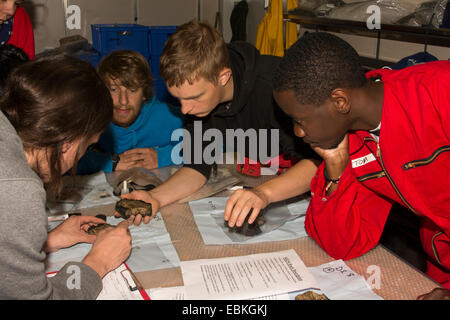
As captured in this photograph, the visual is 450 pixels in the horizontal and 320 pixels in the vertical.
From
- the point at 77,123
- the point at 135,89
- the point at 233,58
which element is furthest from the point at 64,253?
the point at 135,89

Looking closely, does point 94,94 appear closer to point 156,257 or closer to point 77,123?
point 77,123

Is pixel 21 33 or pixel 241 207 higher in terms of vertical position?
pixel 21 33

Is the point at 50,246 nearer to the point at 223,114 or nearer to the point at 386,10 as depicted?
the point at 223,114

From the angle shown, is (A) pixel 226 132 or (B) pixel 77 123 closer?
(B) pixel 77 123

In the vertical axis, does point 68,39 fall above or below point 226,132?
above

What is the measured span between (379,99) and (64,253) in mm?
947

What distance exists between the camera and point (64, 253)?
114 cm

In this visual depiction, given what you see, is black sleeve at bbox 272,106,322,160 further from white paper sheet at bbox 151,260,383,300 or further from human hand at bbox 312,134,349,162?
white paper sheet at bbox 151,260,383,300

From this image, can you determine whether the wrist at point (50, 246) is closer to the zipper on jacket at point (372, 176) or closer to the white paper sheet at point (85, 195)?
the white paper sheet at point (85, 195)

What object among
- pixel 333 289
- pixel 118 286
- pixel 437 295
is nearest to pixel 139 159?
pixel 118 286

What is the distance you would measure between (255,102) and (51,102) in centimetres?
89

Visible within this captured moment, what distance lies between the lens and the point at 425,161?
1.04 meters

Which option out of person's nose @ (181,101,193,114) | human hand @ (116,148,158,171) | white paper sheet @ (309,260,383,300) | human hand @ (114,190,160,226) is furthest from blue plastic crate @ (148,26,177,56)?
white paper sheet @ (309,260,383,300)

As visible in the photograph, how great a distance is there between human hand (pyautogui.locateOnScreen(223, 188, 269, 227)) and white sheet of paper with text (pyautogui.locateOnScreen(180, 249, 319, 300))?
0.14m
